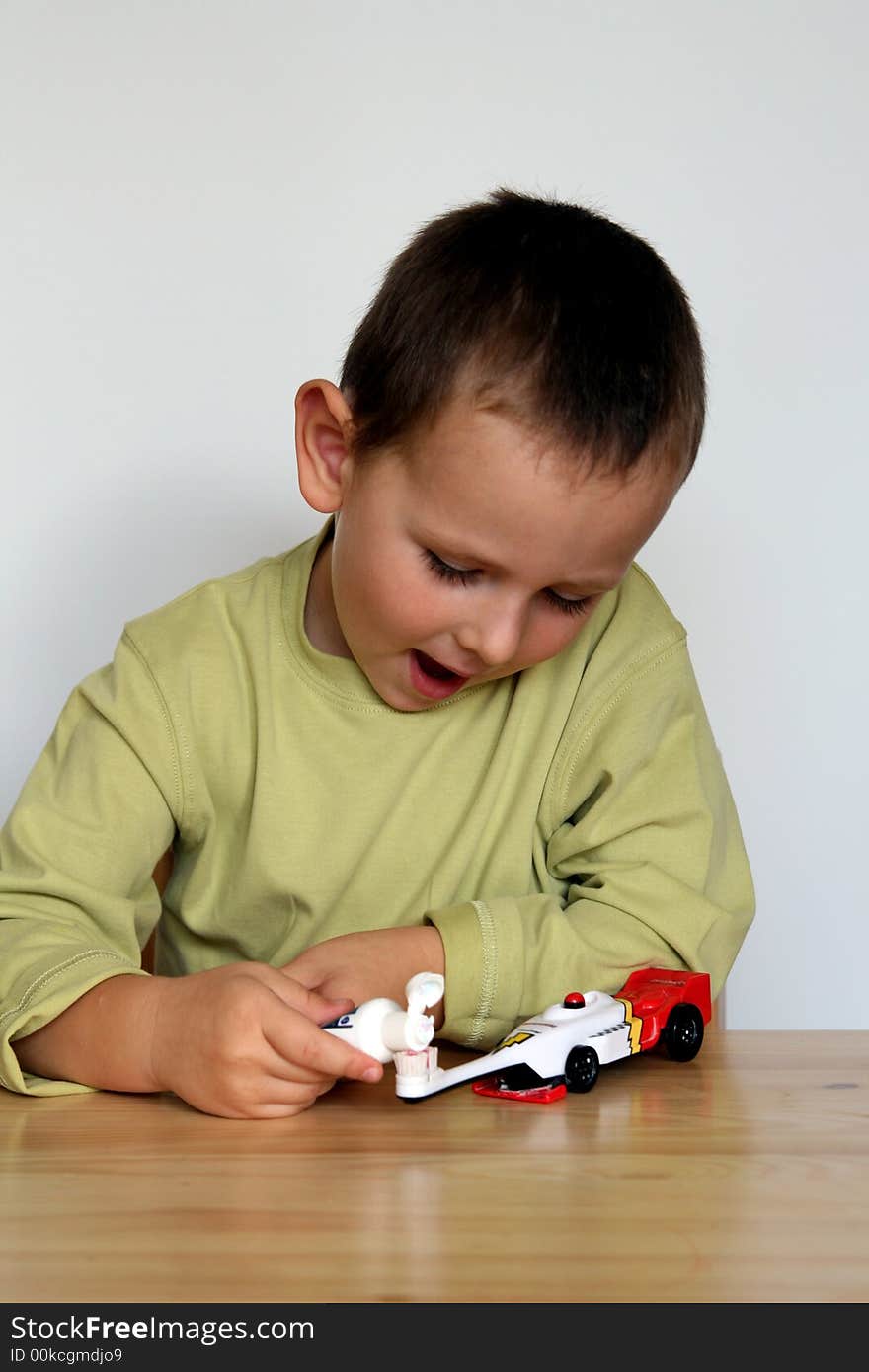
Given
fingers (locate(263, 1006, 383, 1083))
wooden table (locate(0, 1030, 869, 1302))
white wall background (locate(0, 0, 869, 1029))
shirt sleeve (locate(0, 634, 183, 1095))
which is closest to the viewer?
wooden table (locate(0, 1030, 869, 1302))

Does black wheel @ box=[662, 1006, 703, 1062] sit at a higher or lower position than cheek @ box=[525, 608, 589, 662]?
lower

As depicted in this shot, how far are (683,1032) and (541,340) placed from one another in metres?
0.38

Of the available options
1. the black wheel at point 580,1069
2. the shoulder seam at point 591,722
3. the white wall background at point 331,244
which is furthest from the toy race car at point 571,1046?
the white wall background at point 331,244

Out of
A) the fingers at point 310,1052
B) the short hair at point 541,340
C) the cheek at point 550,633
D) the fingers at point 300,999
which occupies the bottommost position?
the fingers at point 300,999

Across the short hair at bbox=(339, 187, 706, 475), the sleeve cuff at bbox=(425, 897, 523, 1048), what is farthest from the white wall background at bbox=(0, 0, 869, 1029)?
the sleeve cuff at bbox=(425, 897, 523, 1048)

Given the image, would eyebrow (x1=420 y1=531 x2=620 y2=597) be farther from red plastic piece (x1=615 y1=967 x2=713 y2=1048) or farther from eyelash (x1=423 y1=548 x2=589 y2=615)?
red plastic piece (x1=615 y1=967 x2=713 y2=1048)

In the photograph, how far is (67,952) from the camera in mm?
818

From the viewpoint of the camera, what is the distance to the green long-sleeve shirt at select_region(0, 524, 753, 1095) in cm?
94

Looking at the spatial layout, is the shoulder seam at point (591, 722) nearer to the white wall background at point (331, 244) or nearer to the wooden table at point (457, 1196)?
the wooden table at point (457, 1196)

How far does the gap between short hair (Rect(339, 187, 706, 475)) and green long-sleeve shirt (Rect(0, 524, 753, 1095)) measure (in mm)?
184

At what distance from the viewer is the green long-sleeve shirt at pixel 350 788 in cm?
94

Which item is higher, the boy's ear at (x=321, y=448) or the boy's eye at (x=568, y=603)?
the boy's ear at (x=321, y=448)

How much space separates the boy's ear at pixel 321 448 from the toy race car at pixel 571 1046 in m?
0.36

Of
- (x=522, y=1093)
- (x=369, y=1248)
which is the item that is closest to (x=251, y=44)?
(x=522, y=1093)
